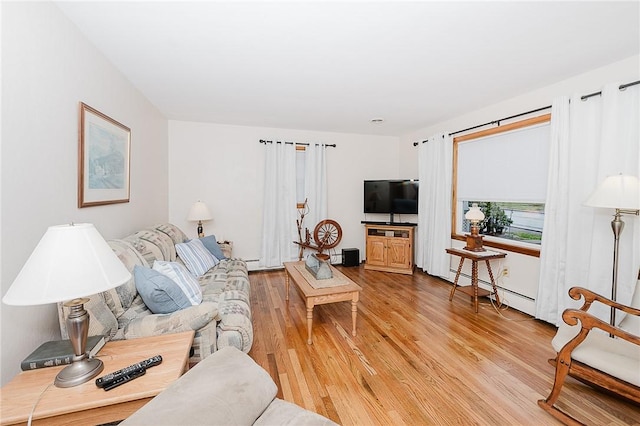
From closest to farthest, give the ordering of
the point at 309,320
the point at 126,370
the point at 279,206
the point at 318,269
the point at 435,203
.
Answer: the point at 126,370 < the point at 309,320 < the point at 318,269 < the point at 435,203 < the point at 279,206

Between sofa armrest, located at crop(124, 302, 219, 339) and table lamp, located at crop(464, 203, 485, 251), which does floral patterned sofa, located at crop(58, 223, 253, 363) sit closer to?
sofa armrest, located at crop(124, 302, 219, 339)

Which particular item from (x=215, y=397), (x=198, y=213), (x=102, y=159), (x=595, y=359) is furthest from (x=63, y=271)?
(x=198, y=213)

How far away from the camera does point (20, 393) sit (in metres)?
1.04

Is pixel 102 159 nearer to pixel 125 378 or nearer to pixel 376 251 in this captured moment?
pixel 125 378

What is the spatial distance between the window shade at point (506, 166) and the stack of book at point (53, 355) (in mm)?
3859

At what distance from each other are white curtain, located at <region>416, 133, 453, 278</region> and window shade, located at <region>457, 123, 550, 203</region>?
7.3 inches

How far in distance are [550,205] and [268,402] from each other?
3.05 meters

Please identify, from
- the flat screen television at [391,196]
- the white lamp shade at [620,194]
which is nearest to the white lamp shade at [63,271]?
the white lamp shade at [620,194]

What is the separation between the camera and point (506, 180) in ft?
10.8

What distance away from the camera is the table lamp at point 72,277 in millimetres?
959

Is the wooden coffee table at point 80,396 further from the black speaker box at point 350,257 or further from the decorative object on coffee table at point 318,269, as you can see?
the black speaker box at point 350,257

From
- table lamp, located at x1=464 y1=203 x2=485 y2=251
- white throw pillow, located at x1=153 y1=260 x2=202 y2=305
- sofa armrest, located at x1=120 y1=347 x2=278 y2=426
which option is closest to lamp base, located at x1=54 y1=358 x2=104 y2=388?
sofa armrest, located at x1=120 y1=347 x2=278 y2=426

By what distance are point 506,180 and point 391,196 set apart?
180cm

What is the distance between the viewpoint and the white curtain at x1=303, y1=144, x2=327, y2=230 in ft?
15.6
